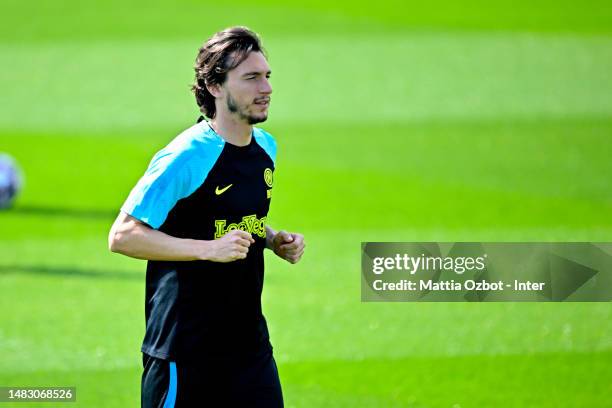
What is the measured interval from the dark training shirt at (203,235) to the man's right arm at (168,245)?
0.08 meters

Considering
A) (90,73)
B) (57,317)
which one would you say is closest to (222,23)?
(90,73)

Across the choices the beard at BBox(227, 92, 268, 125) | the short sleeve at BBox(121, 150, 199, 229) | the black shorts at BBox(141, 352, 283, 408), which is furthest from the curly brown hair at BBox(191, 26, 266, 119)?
the black shorts at BBox(141, 352, 283, 408)

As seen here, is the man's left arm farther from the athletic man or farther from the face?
the face

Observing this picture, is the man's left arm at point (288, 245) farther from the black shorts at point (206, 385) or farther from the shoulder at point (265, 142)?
the black shorts at point (206, 385)

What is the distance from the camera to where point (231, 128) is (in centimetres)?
583

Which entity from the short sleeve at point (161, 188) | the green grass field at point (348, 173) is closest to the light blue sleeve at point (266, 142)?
the short sleeve at point (161, 188)

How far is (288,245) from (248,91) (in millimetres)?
830

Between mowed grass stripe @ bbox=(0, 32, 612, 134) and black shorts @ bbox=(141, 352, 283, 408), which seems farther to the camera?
→ mowed grass stripe @ bbox=(0, 32, 612, 134)

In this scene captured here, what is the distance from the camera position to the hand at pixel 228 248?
17.8ft

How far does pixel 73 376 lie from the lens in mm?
9172

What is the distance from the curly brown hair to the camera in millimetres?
5797

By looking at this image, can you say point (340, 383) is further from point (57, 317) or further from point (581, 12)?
point (581, 12)

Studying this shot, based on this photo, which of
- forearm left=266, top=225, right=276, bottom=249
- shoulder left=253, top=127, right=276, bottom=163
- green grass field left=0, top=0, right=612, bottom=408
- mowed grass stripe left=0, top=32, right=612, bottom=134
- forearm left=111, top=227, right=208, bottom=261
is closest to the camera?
forearm left=111, top=227, right=208, bottom=261

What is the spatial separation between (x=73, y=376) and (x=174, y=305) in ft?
12.3
